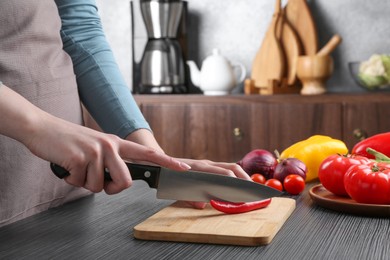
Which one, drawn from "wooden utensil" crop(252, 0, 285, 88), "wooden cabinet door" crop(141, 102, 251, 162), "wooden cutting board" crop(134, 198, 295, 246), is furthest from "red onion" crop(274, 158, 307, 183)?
"wooden utensil" crop(252, 0, 285, 88)

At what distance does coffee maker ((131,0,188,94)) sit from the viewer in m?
3.21

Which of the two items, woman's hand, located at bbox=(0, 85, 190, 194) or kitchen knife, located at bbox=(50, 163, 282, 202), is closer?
woman's hand, located at bbox=(0, 85, 190, 194)

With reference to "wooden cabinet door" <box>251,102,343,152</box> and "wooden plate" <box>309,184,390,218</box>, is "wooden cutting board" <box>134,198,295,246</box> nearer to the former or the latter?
"wooden plate" <box>309,184,390,218</box>

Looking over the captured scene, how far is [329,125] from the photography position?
284 centimetres

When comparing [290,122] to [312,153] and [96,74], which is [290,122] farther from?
[96,74]

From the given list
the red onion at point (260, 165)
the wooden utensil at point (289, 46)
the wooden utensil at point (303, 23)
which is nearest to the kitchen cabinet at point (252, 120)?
the wooden utensil at point (289, 46)

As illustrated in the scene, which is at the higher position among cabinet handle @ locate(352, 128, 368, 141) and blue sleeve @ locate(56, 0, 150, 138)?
blue sleeve @ locate(56, 0, 150, 138)

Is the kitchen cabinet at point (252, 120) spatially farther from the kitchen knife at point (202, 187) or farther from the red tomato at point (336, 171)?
the kitchen knife at point (202, 187)

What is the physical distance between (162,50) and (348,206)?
7.15 feet

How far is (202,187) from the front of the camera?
3.53 ft

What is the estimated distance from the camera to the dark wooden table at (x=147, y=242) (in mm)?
876

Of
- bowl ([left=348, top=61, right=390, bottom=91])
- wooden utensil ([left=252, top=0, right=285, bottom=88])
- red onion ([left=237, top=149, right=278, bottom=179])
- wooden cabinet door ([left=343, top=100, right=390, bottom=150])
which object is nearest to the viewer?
red onion ([left=237, top=149, right=278, bottom=179])

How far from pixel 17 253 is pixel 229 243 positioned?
28 centimetres

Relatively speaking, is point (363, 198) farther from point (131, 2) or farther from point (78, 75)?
point (131, 2)
